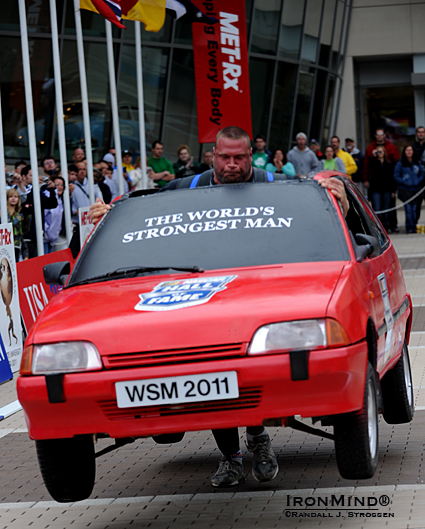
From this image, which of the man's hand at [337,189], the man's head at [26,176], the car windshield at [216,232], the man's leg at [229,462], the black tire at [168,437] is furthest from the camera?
the man's head at [26,176]

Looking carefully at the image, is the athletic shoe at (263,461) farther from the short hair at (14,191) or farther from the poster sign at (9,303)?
the short hair at (14,191)

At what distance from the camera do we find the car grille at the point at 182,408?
Answer: 4059 millimetres

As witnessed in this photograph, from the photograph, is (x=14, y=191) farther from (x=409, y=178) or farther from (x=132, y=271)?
(x=409, y=178)

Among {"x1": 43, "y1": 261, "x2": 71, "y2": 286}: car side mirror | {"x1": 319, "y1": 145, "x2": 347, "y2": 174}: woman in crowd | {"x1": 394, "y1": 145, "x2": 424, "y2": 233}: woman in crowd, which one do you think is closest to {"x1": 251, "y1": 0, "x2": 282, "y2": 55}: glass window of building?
{"x1": 319, "y1": 145, "x2": 347, "y2": 174}: woman in crowd

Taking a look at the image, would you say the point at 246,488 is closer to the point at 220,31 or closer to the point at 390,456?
the point at 390,456

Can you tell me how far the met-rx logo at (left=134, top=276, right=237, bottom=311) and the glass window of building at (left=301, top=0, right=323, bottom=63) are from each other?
90.2 feet

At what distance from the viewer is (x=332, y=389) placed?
404cm

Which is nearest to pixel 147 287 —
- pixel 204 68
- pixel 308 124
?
pixel 204 68

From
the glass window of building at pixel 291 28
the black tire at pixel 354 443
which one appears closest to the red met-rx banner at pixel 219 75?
the black tire at pixel 354 443

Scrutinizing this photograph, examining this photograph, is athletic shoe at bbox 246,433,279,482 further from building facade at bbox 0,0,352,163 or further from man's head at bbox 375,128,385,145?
building facade at bbox 0,0,352,163

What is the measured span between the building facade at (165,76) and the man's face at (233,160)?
59.1 ft

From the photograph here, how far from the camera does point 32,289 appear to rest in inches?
429

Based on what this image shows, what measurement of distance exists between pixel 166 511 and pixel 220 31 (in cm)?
1348

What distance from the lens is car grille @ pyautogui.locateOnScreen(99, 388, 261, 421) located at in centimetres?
406
